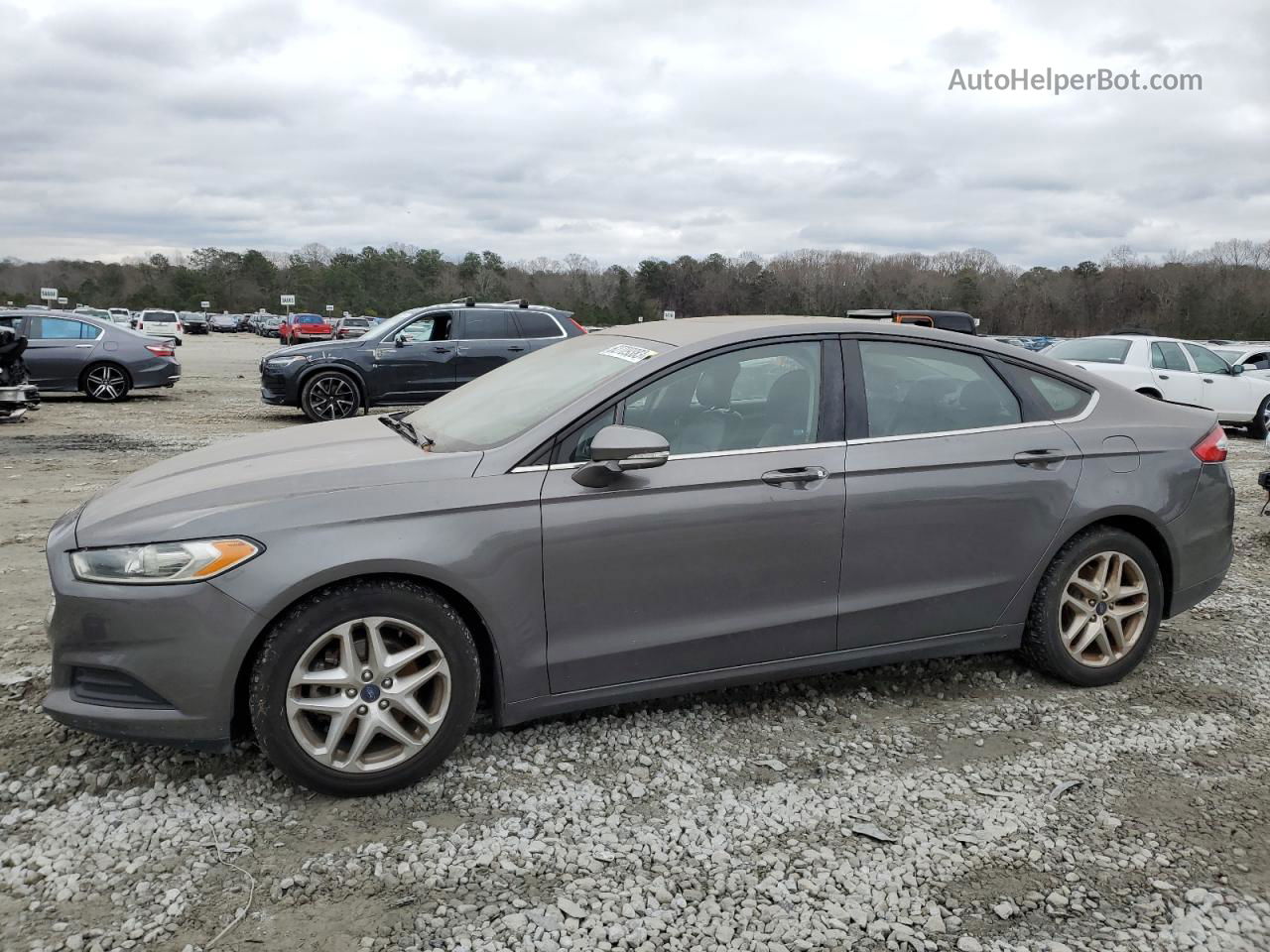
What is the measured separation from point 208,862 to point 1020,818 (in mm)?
2458

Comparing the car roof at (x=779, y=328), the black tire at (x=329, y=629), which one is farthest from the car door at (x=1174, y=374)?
the black tire at (x=329, y=629)

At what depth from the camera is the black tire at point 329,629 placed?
2.89 meters

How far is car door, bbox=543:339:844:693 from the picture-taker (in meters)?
3.22

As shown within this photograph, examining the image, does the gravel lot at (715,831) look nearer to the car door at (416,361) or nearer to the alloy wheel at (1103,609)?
the alloy wheel at (1103,609)

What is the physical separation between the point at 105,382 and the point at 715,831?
1552 cm

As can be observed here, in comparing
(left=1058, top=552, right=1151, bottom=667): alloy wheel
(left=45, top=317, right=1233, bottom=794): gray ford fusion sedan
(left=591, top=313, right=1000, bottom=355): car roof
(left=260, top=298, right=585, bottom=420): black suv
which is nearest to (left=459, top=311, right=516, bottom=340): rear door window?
(left=260, top=298, right=585, bottom=420): black suv

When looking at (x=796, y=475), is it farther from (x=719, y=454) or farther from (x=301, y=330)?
(x=301, y=330)

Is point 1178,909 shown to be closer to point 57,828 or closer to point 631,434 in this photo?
point 631,434

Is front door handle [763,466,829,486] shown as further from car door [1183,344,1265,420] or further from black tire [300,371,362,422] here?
car door [1183,344,1265,420]

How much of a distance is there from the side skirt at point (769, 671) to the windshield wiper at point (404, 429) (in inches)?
41.9

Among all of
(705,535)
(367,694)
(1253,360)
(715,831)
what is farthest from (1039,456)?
(1253,360)

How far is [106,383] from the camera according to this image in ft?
50.8

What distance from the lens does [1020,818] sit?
3043 millimetres

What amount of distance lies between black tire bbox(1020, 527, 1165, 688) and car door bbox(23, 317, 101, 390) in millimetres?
15423
